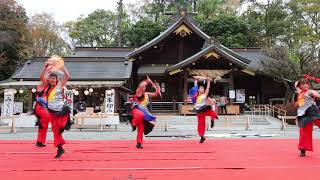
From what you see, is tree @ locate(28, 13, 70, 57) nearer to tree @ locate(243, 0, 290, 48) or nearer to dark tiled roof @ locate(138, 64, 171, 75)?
dark tiled roof @ locate(138, 64, 171, 75)

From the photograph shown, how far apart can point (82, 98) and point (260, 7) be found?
89.5ft

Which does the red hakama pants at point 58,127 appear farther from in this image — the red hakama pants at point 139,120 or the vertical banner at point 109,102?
the vertical banner at point 109,102

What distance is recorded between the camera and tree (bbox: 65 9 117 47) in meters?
48.6

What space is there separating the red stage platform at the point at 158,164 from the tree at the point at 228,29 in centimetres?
3325

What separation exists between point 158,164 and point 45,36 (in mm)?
39245

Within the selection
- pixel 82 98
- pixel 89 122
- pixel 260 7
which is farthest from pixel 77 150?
pixel 260 7

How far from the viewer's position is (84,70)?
92.5 ft

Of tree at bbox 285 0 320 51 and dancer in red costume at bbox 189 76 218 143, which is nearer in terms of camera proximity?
dancer in red costume at bbox 189 76 218 143

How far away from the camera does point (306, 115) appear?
25.1 ft

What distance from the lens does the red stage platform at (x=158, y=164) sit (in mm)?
5082

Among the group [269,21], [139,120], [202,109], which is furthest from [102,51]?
[139,120]

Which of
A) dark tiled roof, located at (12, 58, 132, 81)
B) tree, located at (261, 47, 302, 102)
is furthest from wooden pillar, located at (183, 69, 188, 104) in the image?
tree, located at (261, 47, 302, 102)

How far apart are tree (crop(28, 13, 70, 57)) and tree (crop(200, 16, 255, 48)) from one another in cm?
1641

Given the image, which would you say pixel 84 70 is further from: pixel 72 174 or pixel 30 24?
pixel 72 174
